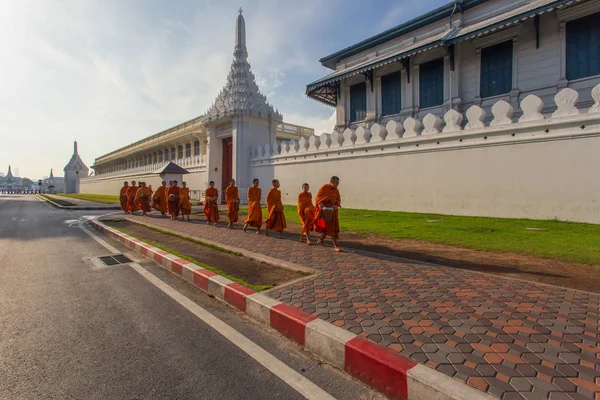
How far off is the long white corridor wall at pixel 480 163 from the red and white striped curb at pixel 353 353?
343 inches

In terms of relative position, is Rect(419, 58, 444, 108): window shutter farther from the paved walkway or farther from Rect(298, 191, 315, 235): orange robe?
the paved walkway

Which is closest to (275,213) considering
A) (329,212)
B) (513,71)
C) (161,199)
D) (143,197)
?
(329,212)

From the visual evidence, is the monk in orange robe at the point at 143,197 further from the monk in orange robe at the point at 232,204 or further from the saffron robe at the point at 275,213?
the saffron robe at the point at 275,213

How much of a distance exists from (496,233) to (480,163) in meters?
3.34

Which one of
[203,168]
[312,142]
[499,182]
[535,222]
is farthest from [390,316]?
[203,168]

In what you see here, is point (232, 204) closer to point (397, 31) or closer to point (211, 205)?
point (211, 205)

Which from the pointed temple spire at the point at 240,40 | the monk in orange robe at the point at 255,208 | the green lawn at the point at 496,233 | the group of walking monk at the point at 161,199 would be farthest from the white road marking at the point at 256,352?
the pointed temple spire at the point at 240,40

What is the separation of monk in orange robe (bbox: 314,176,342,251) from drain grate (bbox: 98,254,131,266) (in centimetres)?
370

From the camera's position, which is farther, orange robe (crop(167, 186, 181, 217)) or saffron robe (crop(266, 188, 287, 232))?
orange robe (crop(167, 186, 181, 217))

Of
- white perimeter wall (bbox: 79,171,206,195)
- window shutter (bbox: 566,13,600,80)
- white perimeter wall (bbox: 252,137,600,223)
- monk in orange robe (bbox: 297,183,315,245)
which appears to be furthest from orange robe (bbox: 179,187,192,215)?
window shutter (bbox: 566,13,600,80)

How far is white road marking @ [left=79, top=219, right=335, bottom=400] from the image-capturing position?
2.13m

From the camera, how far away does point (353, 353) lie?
2.34m

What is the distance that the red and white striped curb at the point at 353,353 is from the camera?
6.29 feet

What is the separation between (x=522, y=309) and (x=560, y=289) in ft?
3.37
